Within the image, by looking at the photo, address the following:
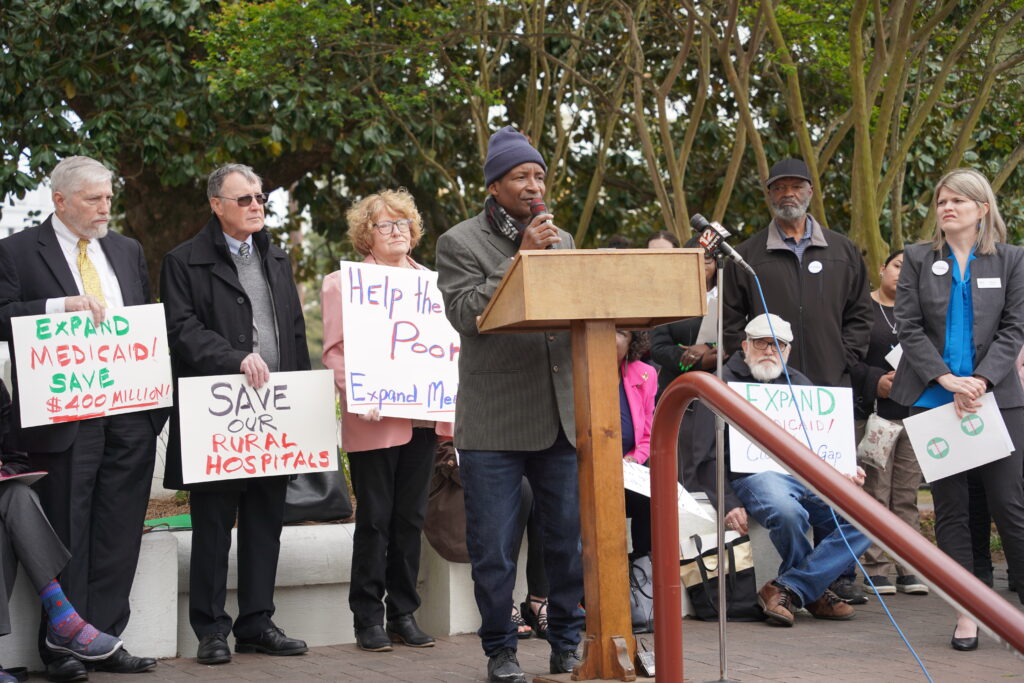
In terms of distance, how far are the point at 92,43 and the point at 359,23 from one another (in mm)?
3205

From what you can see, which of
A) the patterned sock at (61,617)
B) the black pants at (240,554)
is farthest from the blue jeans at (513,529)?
the patterned sock at (61,617)

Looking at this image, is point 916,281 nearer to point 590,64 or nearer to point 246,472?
point 246,472

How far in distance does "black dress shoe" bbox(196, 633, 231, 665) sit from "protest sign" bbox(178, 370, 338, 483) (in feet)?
2.49

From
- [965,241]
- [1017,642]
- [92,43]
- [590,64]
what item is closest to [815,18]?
[590,64]

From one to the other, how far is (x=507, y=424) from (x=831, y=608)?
10.3 ft

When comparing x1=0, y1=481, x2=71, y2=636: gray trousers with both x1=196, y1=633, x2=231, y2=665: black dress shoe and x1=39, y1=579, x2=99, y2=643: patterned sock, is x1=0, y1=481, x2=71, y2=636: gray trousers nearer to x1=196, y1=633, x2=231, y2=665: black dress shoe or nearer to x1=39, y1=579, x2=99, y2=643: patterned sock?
x1=39, y1=579, x2=99, y2=643: patterned sock

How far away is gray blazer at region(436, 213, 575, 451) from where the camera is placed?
196 inches

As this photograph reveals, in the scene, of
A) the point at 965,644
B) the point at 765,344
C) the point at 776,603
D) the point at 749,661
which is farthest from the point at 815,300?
the point at 749,661

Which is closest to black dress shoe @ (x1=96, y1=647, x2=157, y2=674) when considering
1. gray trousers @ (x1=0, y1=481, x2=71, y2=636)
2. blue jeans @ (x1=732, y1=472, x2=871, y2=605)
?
gray trousers @ (x1=0, y1=481, x2=71, y2=636)

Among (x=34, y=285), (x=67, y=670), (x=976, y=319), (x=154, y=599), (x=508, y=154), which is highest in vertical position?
(x=508, y=154)

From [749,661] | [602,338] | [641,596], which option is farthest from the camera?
[641,596]

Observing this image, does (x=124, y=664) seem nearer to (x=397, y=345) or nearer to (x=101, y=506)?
(x=101, y=506)

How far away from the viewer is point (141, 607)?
20.1ft

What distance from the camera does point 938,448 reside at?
20.8 feet
